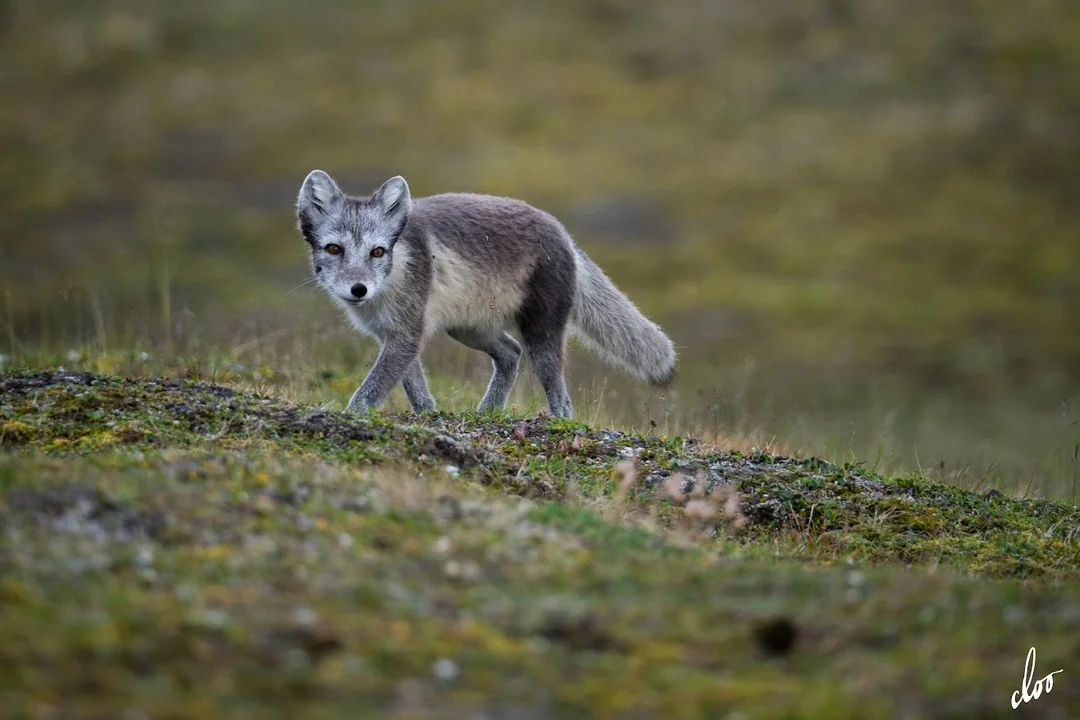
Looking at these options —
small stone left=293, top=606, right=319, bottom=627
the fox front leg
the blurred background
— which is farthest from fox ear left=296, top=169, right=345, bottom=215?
the blurred background

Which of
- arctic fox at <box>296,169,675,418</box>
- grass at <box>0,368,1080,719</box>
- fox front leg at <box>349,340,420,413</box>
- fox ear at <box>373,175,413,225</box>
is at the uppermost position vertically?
fox ear at <box>373,175,413,225</box>

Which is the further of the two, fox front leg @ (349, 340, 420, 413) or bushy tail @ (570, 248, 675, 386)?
bushy tail @ (570, 248, 675, 386)

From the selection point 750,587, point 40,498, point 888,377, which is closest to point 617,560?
point 750,587

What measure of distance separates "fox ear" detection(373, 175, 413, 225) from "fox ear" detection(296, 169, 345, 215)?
1.16 feet

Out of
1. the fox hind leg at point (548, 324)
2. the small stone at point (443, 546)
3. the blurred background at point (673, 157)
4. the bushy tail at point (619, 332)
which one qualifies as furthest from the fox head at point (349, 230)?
the blurred background at point (673, 157)

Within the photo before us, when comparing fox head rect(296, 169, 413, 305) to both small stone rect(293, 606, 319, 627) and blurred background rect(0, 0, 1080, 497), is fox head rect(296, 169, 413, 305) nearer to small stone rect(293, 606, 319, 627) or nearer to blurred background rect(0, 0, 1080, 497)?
small stone rect(293, 606, 319, 627)

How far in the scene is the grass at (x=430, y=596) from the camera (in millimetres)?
3988

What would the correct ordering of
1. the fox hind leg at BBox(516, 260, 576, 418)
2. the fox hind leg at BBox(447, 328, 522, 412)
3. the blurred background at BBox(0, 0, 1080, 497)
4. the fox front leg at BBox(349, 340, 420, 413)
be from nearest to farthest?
the fox front leg at BBox(349, 340, 420, 413)
the fox hind leg at BBox(516, 260, 576, 418)
the fox hind leg at BBox(447, 328, 522, 412)
the blurred background at BBox(0, 0, 1080, 497)

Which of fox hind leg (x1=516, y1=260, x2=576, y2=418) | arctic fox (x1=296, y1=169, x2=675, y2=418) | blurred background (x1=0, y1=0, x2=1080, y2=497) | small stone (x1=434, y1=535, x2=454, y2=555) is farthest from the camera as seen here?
blurred background (x1=0, y1=0, x2=1080, y2=497)

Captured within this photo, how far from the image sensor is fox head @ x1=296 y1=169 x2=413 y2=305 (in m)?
9.73

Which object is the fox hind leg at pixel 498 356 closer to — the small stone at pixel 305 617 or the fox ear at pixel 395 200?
the fox ear at pixel 395 200

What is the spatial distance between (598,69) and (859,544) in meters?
56.1

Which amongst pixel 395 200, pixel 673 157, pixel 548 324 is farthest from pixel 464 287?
pixel 673 157

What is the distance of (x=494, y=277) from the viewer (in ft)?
34.5
